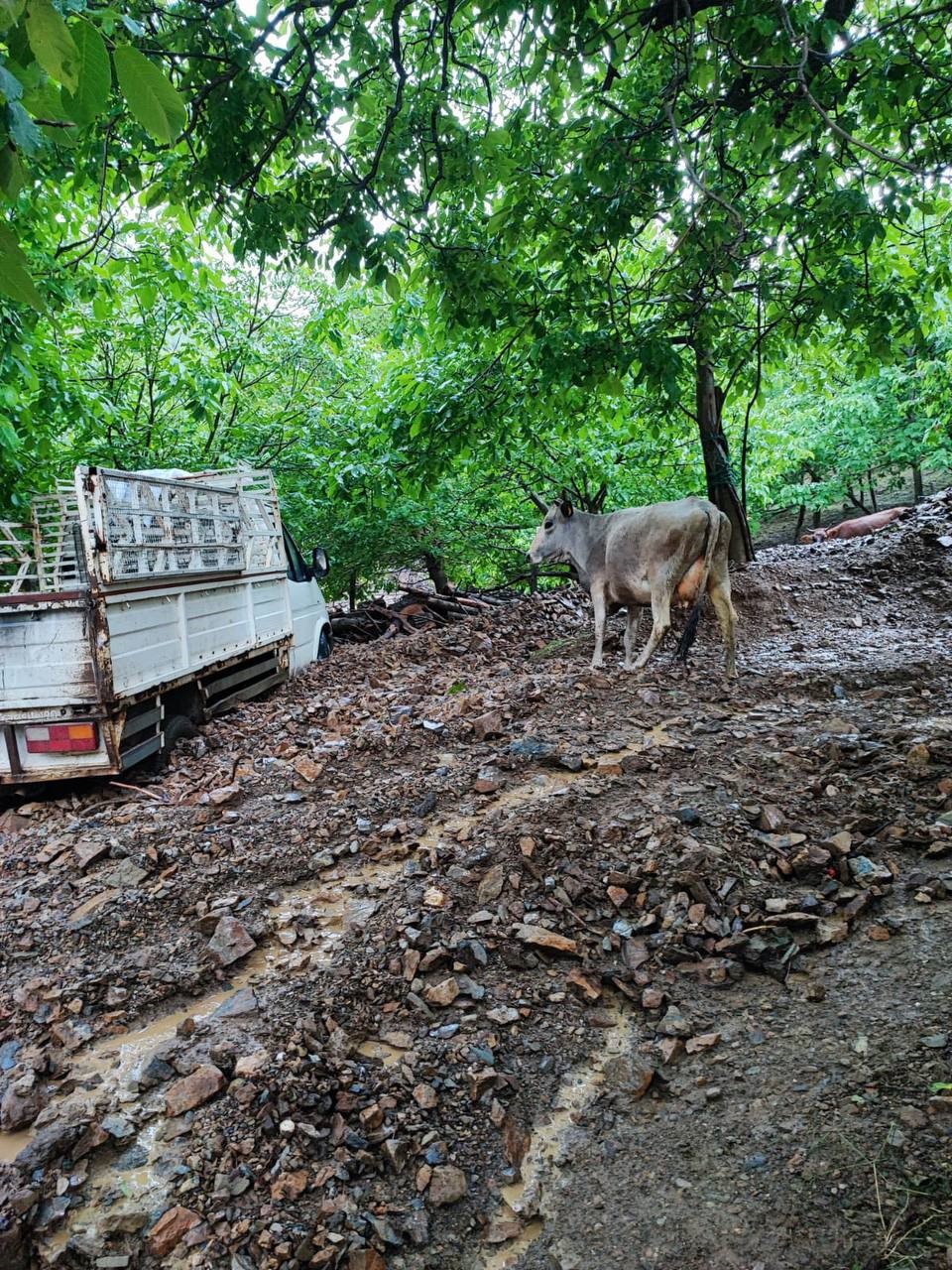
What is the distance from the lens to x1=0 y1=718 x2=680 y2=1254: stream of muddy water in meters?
2.12

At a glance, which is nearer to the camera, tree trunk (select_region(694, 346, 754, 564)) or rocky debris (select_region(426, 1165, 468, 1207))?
rocky debris (select_region(426, 1165, 468, 1207))

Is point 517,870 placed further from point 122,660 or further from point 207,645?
point 207,645

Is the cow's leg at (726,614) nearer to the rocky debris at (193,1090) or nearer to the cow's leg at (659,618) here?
the cow's leg at (659,618)

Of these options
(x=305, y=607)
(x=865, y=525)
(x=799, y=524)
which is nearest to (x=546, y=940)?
(x=305, y=607)

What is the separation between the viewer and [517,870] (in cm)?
362

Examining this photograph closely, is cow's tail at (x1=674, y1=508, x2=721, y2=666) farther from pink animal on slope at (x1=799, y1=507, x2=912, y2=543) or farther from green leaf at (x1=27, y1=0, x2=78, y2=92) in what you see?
pink animal on slope at (x1=799, y1=507, x2=912, y2=543)

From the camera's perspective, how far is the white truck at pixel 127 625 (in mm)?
5105

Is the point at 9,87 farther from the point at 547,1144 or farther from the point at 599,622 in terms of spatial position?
the point at 599,622

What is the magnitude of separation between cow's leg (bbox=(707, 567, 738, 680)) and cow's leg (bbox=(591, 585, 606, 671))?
129 centimetres

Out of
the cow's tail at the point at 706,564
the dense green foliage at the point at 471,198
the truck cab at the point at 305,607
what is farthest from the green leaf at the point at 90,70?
the truck cab at the point at 305,607

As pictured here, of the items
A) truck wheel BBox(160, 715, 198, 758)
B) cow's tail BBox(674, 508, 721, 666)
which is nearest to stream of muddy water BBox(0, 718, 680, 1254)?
truck wheel BBox(160, 715, 198, 758)

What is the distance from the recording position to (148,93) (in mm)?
1482

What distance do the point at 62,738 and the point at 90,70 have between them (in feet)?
15.5

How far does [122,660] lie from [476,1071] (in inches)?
161
